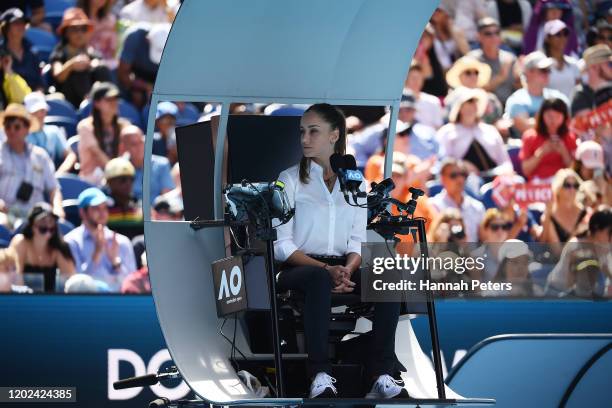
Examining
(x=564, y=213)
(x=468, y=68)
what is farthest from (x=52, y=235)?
(x=468, y=68)

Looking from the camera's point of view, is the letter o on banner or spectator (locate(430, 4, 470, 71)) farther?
spectator (locate(430, 4, 470, 71))

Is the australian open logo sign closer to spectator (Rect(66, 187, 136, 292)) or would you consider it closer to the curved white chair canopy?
the curved white chair canopy

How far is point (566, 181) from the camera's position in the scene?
1122 cm

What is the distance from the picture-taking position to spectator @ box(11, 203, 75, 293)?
31.8ft

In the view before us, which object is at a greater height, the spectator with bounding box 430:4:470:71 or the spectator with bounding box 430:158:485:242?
the spectator with bounding box 430:4:470:71

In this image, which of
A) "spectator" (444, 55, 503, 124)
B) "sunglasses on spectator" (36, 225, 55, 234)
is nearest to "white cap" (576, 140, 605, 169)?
"spectator" (444, 55, 503, 124)

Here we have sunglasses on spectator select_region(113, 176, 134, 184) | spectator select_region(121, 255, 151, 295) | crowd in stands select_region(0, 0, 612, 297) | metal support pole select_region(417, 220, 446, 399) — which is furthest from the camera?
sunglasses on spectator select_region(113, 176, 134, 184)

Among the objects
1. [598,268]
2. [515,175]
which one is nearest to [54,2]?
[515,175]

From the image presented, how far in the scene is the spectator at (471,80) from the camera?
1198 cm

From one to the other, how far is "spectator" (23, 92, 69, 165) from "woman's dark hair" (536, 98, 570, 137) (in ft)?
14.6

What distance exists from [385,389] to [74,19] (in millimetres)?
6204

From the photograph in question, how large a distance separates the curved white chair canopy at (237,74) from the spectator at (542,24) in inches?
203

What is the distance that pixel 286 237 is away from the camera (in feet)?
22.4

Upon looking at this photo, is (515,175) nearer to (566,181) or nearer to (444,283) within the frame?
(566,181)
